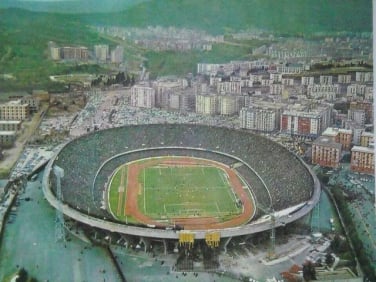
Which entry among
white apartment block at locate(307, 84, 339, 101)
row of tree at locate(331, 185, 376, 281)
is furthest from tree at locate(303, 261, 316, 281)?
white apartment block at locate(307, 84, 339, 101)

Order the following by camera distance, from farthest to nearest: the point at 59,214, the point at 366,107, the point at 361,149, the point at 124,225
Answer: the point at 366,107, the point at 361,149, the point at 59,214, the point at 124,225

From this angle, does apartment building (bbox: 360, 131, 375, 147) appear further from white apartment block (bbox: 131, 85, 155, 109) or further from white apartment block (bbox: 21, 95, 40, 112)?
white apartment block (bbox: 21, 95, 40, 112)

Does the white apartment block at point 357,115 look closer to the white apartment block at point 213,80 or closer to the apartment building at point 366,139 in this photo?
the apartment building at point 366,139

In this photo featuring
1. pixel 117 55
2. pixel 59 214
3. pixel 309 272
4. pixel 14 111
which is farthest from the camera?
pixel 117 55

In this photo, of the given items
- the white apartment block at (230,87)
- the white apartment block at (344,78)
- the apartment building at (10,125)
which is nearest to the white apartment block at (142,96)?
the white apartment block at (230,87)

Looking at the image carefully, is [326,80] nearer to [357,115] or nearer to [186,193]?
[357,115]

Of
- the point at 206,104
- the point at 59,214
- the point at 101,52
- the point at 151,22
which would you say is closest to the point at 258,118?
the point at 206,104
